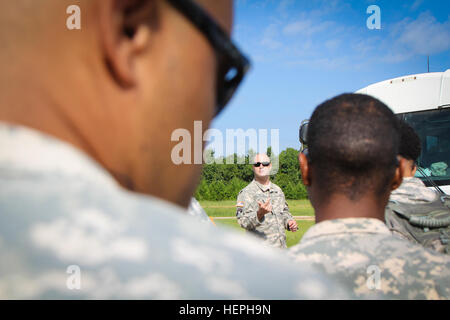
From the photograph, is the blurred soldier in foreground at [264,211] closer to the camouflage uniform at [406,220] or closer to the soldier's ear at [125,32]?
the camouflage uniform at [406,220]

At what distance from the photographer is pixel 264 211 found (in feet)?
17.3

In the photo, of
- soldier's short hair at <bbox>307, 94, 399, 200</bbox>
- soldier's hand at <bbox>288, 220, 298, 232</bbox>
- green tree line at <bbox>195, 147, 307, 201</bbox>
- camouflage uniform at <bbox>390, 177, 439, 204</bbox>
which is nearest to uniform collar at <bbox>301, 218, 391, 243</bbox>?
soldier's short hair at <bbox>307, 94, 399, 200</bbox>

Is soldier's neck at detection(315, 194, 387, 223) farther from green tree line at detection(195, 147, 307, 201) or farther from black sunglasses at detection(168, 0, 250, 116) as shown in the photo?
green tree line at detection(195, 147, 307, 201)

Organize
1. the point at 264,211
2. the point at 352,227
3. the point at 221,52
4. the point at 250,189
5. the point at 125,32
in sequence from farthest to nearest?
the point at 250,189 → the point at 264,211 → the point at 352,227 → the point at 221,52 → the point at 125,32

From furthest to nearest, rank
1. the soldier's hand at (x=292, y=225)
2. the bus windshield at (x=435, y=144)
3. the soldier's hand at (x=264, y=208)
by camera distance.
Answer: the soldier's hand at (x=292, y=225), the soldier's hand at (x=264, y=208), the bus windshield at (x=435, y=144)

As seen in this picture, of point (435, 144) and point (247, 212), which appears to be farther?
point (247, 212)

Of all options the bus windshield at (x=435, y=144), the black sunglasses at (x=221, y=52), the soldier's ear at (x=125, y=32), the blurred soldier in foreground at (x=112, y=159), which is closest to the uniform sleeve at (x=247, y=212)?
the bus windshield at (x=435, y=144)

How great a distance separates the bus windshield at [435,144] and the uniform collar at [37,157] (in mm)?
5256

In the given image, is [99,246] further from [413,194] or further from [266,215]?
[266,215]

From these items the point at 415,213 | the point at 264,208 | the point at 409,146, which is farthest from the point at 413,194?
the point at 264,208

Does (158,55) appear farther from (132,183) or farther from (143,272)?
(143,272)

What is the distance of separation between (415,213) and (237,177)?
54982 millimetres

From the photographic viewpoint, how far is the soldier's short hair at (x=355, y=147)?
1.73 m

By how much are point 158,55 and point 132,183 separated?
0.81ft
